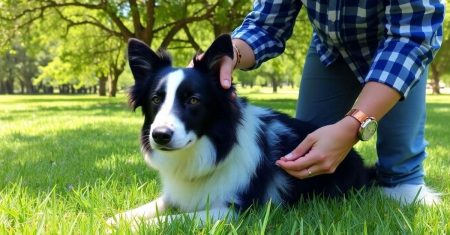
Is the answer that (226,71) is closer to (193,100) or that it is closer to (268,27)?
(193,100)

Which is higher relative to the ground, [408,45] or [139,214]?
[408,45]

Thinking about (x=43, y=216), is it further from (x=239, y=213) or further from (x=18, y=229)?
(x=239, y=213)

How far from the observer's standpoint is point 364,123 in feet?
8.01

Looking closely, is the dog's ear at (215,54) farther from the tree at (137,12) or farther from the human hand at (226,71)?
the tree at (137,12)

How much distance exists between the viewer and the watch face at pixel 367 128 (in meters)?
2.44

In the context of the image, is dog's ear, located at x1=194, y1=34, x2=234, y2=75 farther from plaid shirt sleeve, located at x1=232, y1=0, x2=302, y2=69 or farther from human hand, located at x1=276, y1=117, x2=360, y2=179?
human hand, located at x1=276, y1=117, x2=360, y2=179

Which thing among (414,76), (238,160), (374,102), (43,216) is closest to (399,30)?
(414,76)

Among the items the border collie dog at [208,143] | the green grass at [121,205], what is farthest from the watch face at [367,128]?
the border collie dog at [208,143]

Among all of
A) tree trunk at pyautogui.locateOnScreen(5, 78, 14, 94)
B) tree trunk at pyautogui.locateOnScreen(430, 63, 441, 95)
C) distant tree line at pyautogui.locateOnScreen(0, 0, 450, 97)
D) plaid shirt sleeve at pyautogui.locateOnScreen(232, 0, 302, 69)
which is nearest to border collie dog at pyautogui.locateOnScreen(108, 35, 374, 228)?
plaid shirt sleeve at pyautogui.locateOnScreen(232, 0, 302, 69)

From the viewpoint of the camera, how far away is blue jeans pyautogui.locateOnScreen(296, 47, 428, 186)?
3488 millimetres

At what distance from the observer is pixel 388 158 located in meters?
3.67

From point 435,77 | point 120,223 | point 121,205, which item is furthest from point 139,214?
point 435,77

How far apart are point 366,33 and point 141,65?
155 centimetres

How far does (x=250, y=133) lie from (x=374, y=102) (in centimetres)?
96
